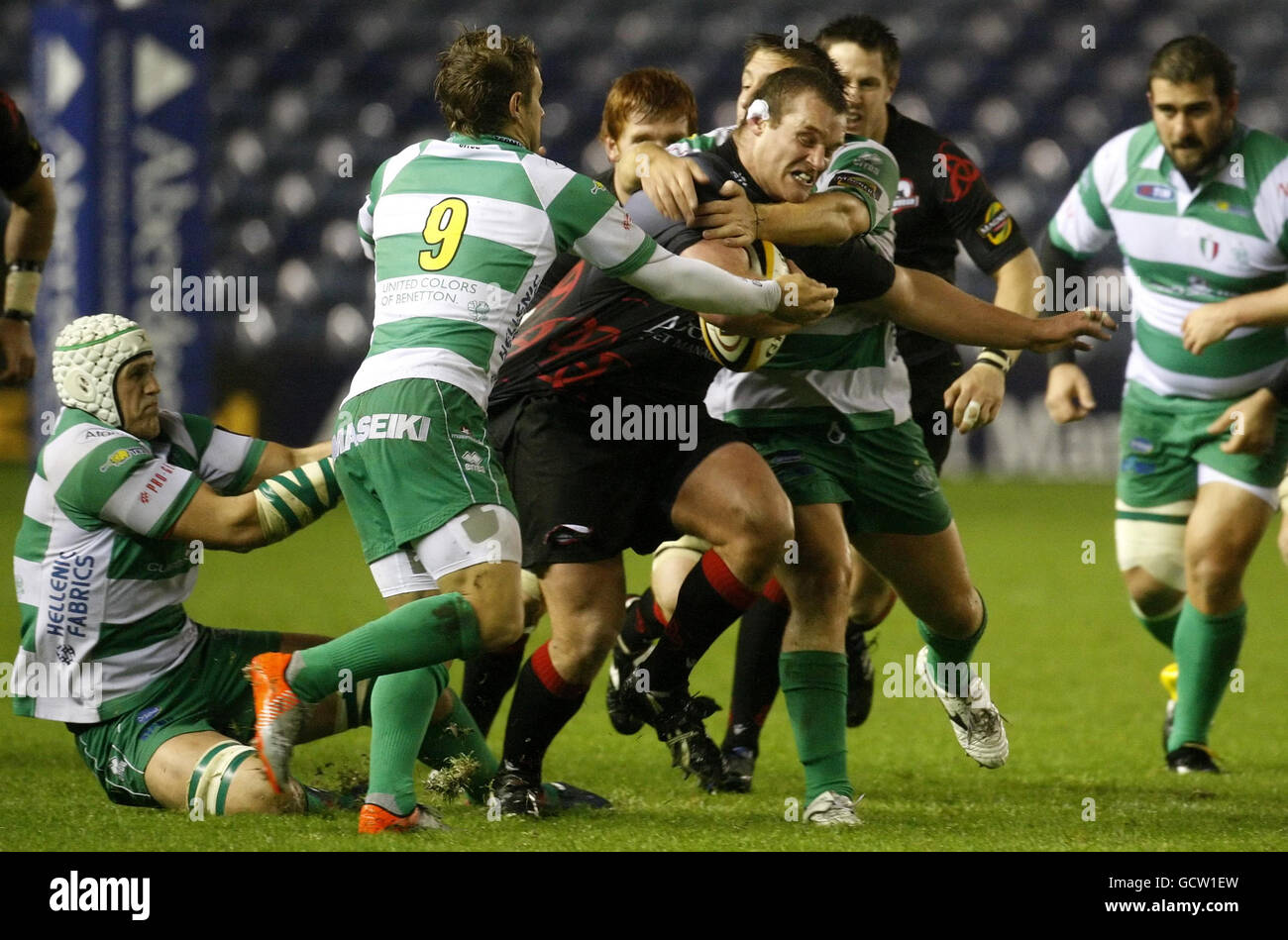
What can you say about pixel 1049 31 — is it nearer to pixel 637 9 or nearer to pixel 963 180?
pixel 637 9

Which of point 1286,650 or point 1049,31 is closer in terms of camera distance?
point 1286,650

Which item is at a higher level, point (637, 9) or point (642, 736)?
point (637, 9)

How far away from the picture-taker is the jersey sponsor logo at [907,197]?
210 inches

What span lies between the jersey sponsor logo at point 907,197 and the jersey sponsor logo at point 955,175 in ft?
0.32

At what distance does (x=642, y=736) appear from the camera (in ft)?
18.4

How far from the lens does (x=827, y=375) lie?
4.48m

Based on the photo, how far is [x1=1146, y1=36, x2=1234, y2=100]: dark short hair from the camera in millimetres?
5129

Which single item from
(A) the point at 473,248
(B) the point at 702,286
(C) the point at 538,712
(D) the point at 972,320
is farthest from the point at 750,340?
(C) the point at 538,712

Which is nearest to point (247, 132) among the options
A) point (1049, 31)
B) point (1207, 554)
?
point (1049, 31)

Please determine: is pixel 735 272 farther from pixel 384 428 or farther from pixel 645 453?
pixel 384 428

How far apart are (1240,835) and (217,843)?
224cm

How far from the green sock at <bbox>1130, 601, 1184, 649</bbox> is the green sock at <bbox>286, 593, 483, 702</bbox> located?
10.00ft

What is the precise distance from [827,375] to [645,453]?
0.62 metres

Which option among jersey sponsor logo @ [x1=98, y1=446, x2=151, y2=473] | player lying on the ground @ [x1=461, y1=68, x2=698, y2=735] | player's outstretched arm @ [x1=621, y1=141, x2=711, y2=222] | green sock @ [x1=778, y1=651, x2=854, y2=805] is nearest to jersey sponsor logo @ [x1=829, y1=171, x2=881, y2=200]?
player's outstretched arm @ [x1=621, y1=141, x2=711, y2=222]
